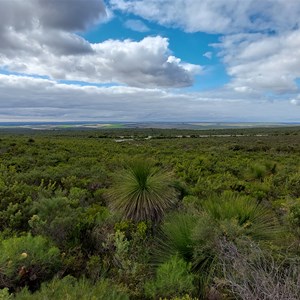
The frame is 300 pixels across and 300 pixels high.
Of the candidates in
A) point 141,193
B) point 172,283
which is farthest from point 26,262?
point 141,193

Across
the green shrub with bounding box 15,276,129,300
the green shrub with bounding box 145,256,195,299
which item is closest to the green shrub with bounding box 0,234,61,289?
the green shrub with bounding box 15,276,129,300

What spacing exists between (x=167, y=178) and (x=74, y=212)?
2385 millimetres

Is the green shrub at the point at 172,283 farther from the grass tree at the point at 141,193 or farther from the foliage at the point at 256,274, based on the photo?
the grass tree at the point at 141,193

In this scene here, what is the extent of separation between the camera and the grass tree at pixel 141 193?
616 cm

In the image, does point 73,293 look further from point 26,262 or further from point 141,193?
point 141,193

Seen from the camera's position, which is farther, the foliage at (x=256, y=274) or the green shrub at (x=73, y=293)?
the foliage at (x=256, y=274)

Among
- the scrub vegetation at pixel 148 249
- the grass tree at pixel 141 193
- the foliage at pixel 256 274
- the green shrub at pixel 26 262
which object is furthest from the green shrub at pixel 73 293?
the grass tree at pixel 141 193

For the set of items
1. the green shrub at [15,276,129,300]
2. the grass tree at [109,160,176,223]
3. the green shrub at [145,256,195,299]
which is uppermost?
the grass tree at [109,160,176,223]

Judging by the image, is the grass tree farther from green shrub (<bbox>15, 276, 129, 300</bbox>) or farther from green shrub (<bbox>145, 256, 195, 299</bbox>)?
green shrub (<bbox>15, 276, 129, 300</bbox>)

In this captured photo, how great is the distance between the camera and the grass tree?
20.2 feet

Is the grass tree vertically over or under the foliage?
over

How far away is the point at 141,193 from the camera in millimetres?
6367

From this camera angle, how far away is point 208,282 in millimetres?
4129

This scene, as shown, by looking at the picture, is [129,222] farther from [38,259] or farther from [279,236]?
[279,236]
